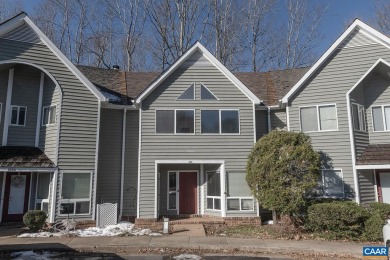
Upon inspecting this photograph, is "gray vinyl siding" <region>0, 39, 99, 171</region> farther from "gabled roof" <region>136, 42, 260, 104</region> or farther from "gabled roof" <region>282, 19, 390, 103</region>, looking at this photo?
"gabled roof" <region>282, 19, 390, 103</region>

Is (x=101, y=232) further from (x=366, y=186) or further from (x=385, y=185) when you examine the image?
(x=385, y=185)

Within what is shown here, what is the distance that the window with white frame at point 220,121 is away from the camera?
15675 mm

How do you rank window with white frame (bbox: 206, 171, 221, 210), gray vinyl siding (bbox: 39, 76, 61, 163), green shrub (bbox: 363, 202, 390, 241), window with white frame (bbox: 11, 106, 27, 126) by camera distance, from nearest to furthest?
green shrub (bbox: 363, 202, 390, 241) < gray vinyl siding (bbox: 39, 76, 61, 163) < window with white frame (bbox: 11, 106, 27, 126) < window with white frame (bbox: 206, 171, 221, 210)

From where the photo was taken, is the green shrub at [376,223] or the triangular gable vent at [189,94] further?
the triangular gable vent at [189,94]

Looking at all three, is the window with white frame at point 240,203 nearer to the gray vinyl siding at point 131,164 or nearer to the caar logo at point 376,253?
the gray vinyl siding at point 131,164

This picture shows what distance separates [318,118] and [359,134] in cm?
192

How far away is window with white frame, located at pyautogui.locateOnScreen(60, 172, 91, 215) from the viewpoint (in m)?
14.1

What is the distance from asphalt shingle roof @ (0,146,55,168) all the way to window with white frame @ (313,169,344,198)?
1189 centimetres

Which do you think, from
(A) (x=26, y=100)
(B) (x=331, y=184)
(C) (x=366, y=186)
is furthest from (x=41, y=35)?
(C) (x=366, y=186)

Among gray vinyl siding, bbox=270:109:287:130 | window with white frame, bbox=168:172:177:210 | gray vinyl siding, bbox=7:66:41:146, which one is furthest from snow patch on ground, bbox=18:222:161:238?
gray vinyl siding, bbox=270:109:287:130

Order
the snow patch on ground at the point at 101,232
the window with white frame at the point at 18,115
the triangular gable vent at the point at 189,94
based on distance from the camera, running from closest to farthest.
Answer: the snow patch on ground at the point at 101,232, the window with white frame at the point at 18,115, the triangular gable vent at the point at 189,94

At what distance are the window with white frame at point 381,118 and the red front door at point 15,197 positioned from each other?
1633 centimetres

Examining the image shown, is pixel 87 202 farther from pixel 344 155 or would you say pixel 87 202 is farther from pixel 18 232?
pixel 344 155

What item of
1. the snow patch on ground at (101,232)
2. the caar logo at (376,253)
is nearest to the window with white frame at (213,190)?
the snow patch on ground at (101,232)
